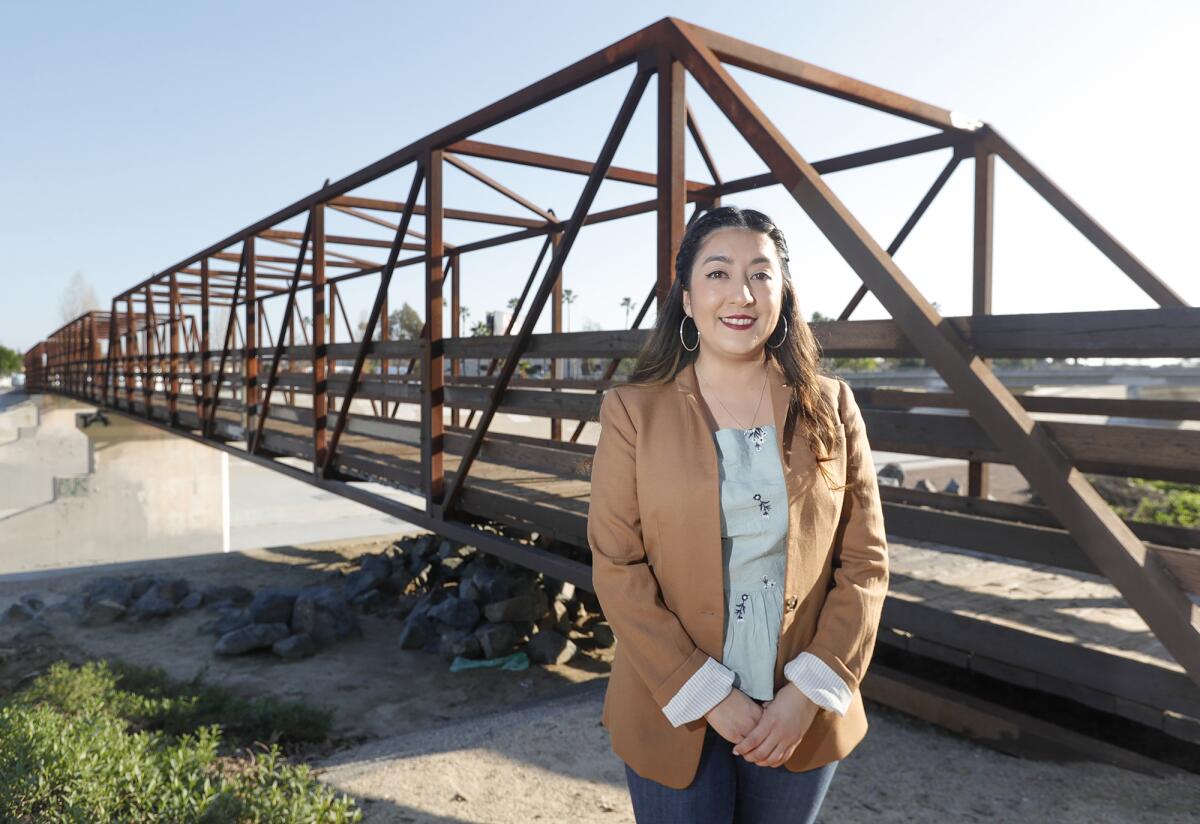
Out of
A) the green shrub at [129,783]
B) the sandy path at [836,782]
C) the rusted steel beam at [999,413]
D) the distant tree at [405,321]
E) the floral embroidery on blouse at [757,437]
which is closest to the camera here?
the floral embroidery on blouse at [757,437]

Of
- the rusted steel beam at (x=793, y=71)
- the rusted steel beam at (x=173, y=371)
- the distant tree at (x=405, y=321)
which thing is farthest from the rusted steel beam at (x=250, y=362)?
the distant tree at (x=405, y=321)

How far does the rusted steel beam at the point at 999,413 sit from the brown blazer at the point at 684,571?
2.87 feet

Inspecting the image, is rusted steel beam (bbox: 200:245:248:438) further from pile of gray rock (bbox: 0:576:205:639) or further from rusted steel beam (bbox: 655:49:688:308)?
rusted steel beam (bbox: 655:49:688:308)

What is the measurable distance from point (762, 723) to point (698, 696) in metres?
0.13

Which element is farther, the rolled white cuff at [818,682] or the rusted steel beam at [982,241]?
the rusted steel beam at [982,241]

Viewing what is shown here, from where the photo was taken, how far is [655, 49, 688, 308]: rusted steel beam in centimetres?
370

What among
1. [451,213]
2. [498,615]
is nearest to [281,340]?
[451,213]

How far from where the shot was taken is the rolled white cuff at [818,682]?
5.30ft

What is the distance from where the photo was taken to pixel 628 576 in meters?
1.65

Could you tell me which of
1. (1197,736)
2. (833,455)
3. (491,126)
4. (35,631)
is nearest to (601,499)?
(833,455)

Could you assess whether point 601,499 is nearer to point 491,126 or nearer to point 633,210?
point 491,126

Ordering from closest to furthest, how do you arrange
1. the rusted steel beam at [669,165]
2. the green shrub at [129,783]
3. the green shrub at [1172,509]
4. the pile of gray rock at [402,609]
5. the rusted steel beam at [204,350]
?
the green shrub at [129,783] < the rusted steel beam at [669,165] < the pile of gray rock at [402,609] < the rusted steel beam at [204,350] < the green shrub at [1172,509]

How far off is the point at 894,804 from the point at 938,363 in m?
1.81

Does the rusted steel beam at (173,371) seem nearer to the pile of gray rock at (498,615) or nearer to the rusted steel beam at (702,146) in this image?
the pile of gray rock at (498,615)
